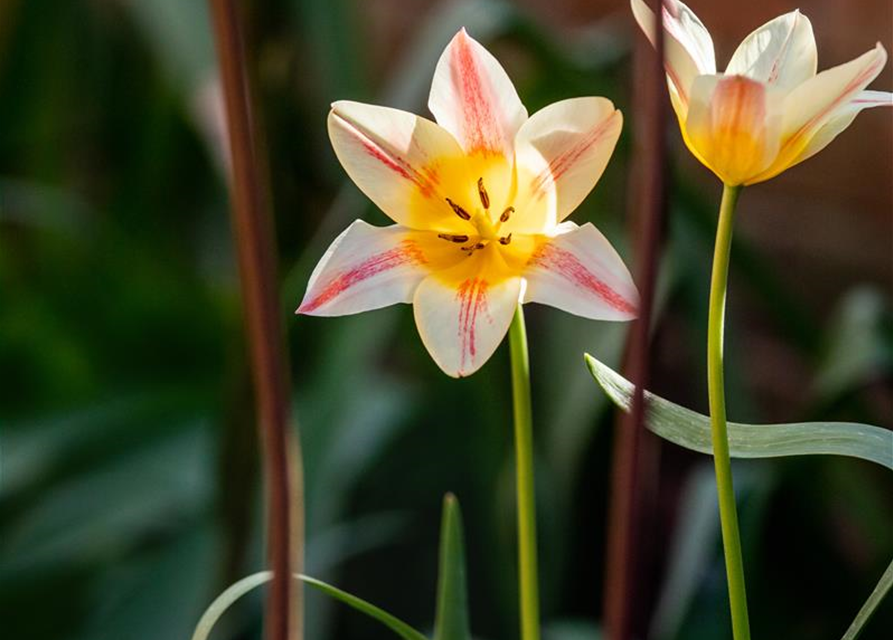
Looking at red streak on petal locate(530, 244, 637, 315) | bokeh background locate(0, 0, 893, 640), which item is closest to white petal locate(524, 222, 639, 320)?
red streak on petal locate(530, 244, 637, 315)

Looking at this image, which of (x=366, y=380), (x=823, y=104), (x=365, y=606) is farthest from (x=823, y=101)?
(x=366, y=380)

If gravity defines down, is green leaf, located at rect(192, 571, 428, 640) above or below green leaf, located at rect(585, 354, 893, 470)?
below

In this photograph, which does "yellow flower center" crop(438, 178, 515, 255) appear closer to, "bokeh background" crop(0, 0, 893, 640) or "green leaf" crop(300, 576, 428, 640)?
"green leaf" crop(300, 576, 428, 640)

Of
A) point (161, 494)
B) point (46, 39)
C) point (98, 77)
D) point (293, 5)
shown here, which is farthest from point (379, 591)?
point (98, 77)

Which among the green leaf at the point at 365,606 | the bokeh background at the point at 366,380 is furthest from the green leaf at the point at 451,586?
the bokeh background at the point at 366,380

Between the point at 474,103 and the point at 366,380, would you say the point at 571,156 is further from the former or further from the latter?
the point at 366,380

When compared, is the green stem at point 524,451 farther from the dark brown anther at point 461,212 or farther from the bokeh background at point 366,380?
the bokeh background at point 366,380

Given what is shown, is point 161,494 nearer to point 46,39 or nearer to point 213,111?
point 213,111
